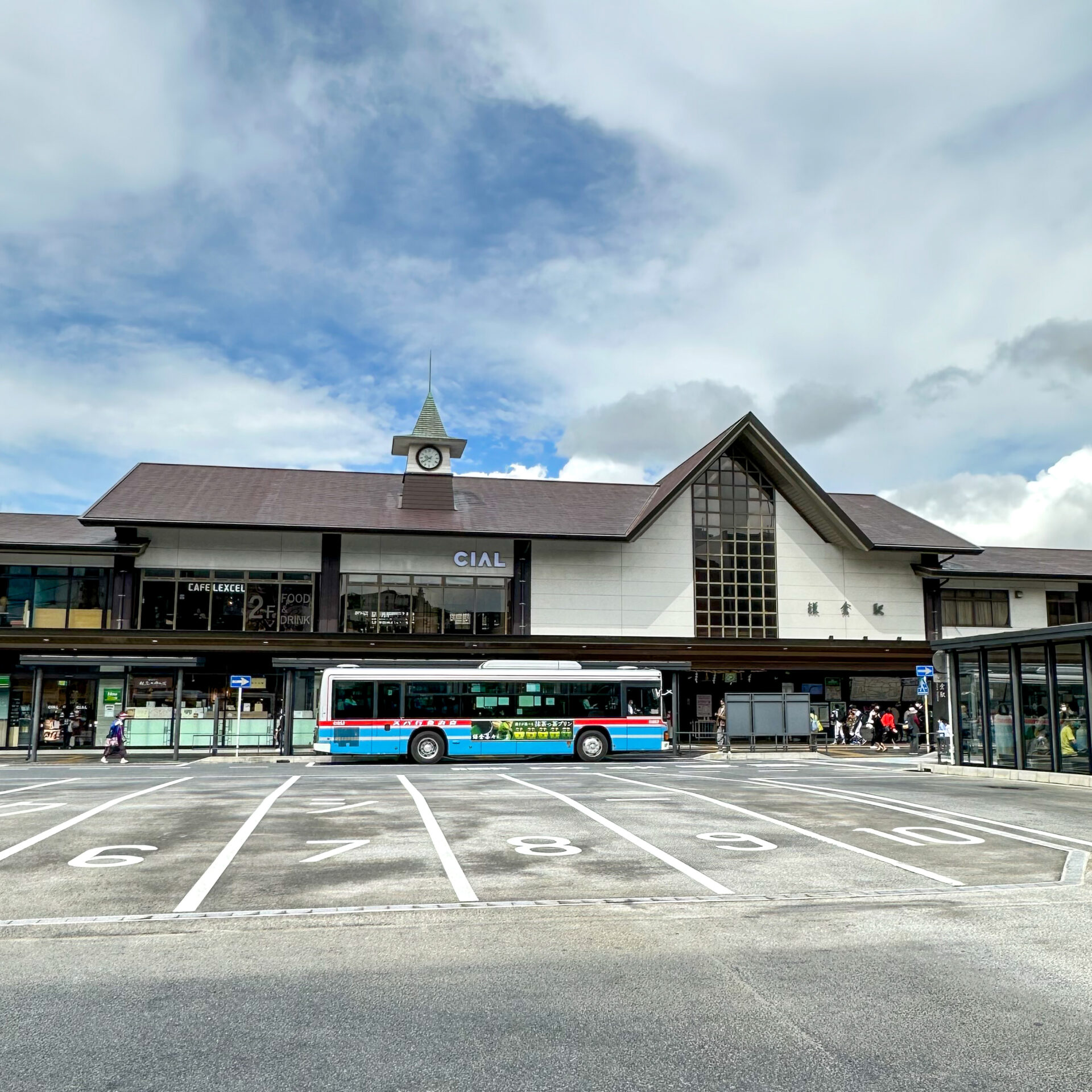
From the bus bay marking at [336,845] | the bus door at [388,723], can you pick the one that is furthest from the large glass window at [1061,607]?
the bus bay marking at [336,845]

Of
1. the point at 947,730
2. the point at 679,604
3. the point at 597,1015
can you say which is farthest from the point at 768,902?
the point at 679,604

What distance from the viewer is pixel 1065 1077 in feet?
16.9

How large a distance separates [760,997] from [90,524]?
3799cm

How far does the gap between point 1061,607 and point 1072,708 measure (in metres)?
27.8

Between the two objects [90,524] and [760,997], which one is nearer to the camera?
[760,997]

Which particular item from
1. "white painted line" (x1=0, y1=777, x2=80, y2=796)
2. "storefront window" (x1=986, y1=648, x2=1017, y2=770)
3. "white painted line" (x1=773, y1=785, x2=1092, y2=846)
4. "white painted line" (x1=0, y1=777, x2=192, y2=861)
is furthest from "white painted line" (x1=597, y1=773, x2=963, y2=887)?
"white painted line" (x1=0, y1=777, x2=80, y2=796)

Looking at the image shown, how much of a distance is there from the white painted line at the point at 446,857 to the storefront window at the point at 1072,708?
15.9 metres

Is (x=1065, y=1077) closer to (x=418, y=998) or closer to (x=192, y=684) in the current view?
(x=418, y=998)

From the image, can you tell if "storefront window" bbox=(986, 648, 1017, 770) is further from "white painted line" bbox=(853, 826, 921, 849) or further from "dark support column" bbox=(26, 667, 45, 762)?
"dark support column" bbox=(26, 667, 45, 762)

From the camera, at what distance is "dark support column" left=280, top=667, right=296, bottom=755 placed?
36.6 metres

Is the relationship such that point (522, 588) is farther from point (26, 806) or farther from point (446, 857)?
point (446, 857)

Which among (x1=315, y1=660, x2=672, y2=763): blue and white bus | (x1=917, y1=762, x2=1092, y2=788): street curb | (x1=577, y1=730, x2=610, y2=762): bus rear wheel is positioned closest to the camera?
(x1=917, y1=762, x2=1092, y2=788): street curb

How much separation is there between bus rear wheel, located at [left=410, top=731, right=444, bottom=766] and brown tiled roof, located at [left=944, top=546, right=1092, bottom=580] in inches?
1046

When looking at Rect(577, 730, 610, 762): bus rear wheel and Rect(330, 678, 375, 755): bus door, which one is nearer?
Rect(330, 678, 375, 755): bus door
